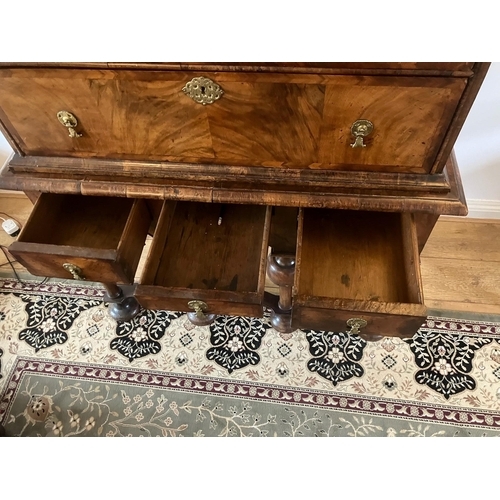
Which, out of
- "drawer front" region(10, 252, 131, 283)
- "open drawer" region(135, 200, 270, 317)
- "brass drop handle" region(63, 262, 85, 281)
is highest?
"open drawer" region(135, 200, 270, 317)

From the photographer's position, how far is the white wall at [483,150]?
3.64 feet

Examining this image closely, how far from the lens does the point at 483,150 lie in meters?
1.26

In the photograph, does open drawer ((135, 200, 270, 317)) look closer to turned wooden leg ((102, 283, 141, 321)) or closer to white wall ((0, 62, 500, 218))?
turned wooden leg ((102, 283, 141, 321))

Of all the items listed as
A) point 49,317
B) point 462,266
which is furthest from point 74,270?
point 462,266

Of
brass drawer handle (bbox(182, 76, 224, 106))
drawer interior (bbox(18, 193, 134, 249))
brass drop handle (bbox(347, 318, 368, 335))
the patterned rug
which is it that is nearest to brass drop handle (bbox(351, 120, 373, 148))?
brass drawer handle (bbox(182, 76, 224, 106))

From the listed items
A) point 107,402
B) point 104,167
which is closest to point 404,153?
point 104,167

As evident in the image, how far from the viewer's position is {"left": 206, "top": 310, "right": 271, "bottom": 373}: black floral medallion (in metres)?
1.26

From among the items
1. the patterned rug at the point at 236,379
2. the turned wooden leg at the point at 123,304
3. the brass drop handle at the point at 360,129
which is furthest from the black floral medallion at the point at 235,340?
the brass drop handle at the point at 360,129

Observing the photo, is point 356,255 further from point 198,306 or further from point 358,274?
point 198,306

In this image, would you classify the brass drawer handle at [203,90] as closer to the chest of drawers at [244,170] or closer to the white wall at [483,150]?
the chest of drawers at [244,170]

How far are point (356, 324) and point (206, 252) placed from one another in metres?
0.39

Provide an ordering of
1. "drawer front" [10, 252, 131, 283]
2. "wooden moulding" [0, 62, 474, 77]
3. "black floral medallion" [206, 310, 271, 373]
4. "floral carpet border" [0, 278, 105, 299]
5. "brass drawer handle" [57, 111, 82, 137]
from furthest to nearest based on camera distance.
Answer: "floral carpet border" [0, 278, 105, 299], "black floral medallion" [206, 310, 271, 373], "drawer front" [10, 252, 131, 283], "brass drawer handle" [57, 111, 82, 137], "wooden moulding" [0, 62, 474, 77]

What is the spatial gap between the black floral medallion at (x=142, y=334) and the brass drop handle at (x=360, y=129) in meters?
0.85
